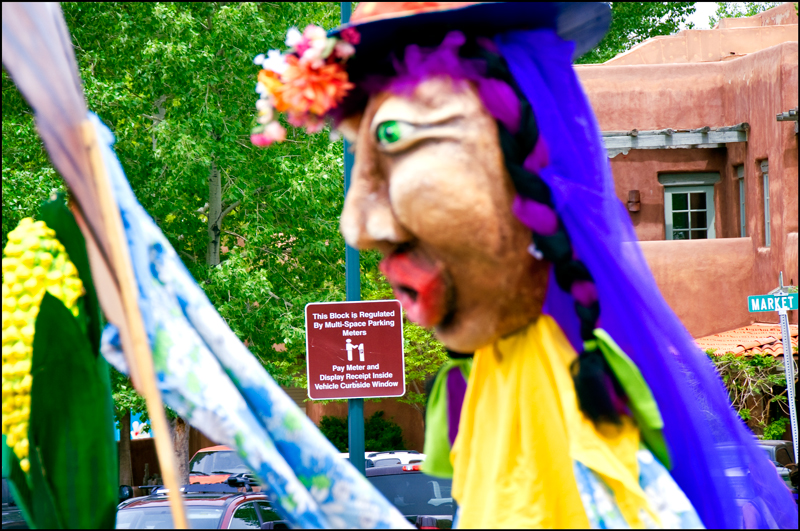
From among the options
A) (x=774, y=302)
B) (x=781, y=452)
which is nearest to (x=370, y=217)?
(x=774, y=302)

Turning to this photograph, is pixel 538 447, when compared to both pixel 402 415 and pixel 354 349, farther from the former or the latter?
pixel 402 415

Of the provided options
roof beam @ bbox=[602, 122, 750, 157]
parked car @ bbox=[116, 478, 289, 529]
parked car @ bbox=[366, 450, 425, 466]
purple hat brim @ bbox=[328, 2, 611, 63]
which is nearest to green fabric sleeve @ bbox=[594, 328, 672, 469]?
purple hat brim @ bbox=[328, 2, 611, 63]

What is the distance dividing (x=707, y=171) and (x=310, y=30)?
1650 cm

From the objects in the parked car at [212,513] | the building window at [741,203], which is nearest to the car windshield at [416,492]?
the parked car at [212,513]

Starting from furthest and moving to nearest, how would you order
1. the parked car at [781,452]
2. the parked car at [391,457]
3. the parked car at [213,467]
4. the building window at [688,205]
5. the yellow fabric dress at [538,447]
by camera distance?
1. the building window at [688,205]
2. the parked car at [213,467]
3. the parked car at [391,457]
4. the parked car at [781,452]
5. the yellow fabric dress at [538,447]

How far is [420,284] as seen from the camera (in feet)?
7.54

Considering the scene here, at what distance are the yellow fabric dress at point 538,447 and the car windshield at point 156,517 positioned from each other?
Answer: 14.2ft

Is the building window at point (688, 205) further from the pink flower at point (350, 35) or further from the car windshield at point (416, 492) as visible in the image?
the pink flower at point (350, 35)

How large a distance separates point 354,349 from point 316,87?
5456 millimetres

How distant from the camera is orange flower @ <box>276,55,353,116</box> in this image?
7.72ft

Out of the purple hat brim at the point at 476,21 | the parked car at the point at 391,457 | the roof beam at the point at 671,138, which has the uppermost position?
the roof beam at the point at 671,138

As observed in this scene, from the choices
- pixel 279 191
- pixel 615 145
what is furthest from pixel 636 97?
pixel 279 191

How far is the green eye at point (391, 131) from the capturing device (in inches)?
87.6

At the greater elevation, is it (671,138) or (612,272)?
(671,138)
